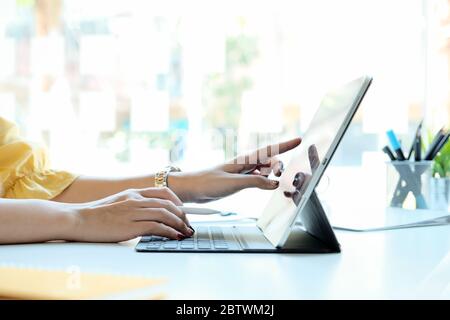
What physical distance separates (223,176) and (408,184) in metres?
0.45

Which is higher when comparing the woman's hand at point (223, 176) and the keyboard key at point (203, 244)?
the woman's hand at point (223, 176)

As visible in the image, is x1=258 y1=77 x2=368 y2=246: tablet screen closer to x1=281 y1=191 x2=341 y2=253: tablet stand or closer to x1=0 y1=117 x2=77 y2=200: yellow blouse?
x1=281 y1=191 x2=341 y2=253: tablet stand

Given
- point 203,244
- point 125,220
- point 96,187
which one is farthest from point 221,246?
point 96,187

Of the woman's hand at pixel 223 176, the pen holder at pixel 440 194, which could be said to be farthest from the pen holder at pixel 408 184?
the woman's hand at pixel 223 176

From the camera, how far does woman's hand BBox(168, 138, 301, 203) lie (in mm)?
1103

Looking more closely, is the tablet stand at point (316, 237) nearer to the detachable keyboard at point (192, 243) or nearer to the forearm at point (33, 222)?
the detachable keyboard at point (192, 243)

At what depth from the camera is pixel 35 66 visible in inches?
85.2

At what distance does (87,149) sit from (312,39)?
902 millimetres

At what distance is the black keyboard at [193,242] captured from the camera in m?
0.72

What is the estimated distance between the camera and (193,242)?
773 mm

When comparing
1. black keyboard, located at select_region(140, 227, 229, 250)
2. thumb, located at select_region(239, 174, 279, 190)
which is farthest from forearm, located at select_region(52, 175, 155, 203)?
black keyboard, located at select_region(140, 227, 229, 250)

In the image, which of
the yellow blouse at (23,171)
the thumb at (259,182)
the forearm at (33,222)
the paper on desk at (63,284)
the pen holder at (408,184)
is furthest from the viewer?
the pen holder at (408,184)

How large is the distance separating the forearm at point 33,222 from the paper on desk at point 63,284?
0.16m
